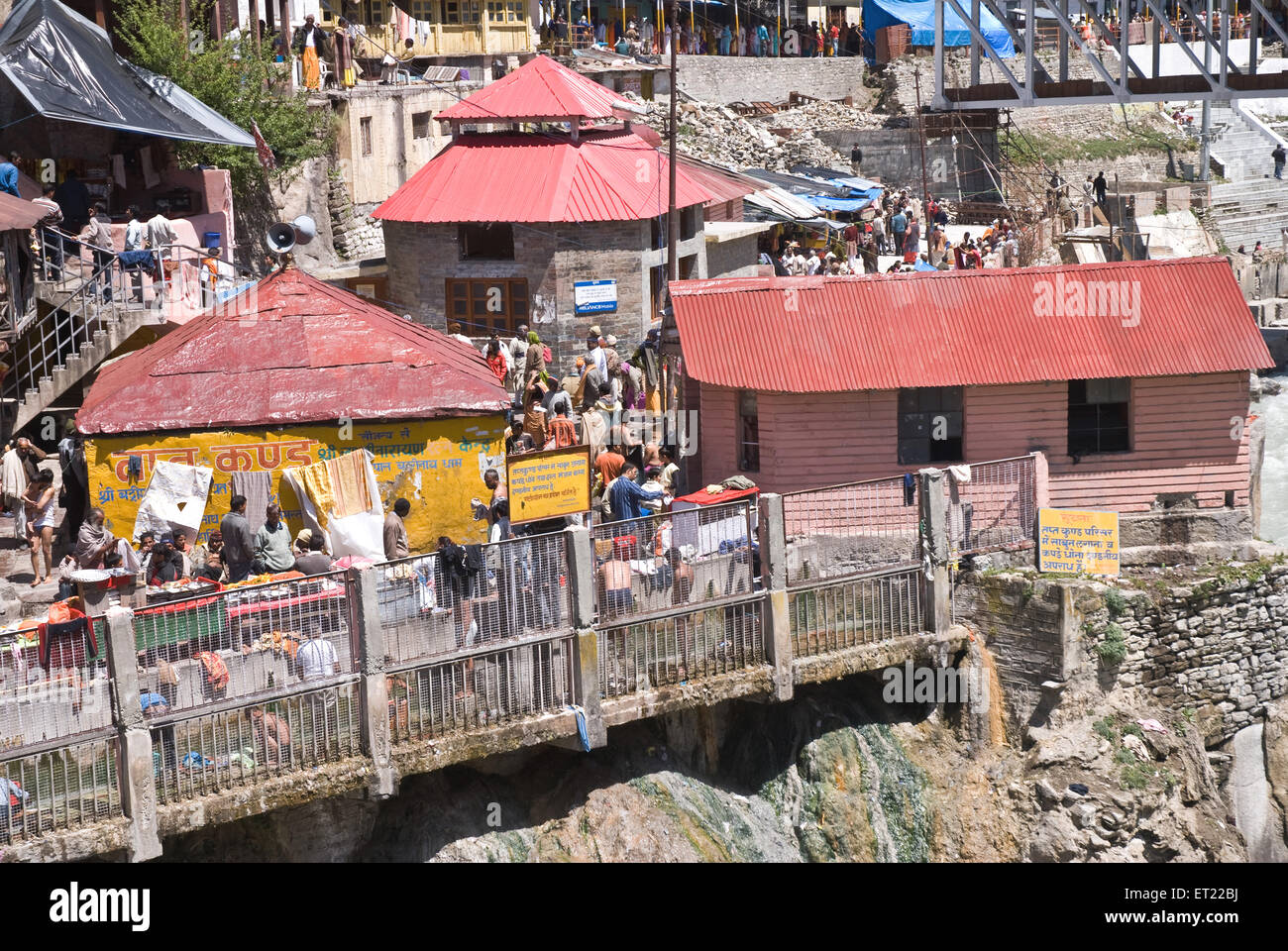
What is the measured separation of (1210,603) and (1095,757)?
2.45 metres

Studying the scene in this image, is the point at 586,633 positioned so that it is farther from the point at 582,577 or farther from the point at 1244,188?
the point at 1244,188

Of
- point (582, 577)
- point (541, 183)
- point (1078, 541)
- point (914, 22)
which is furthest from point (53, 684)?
point (914, 22)

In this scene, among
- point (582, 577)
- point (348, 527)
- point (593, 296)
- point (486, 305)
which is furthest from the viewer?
point (486, 305)

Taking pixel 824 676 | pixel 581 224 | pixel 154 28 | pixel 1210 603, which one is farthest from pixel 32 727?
pixel 154 28

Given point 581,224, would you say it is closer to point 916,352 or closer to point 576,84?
point 576,84

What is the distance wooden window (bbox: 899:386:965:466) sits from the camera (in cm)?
2042

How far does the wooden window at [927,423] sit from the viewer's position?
20.4 metres

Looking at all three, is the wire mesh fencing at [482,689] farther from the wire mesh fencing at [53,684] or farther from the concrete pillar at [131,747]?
the wire mesh fencing at [53,684]

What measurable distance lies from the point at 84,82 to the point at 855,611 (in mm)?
16214

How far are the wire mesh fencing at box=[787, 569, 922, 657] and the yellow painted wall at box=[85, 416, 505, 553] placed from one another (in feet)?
13.5

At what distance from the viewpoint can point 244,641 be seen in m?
14.9

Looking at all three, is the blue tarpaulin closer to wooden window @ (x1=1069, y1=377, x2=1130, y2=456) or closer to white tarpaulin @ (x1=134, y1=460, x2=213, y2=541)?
wooden window @ (x1=1069, y1=377, x2=1130, y2=456)

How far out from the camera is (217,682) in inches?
578

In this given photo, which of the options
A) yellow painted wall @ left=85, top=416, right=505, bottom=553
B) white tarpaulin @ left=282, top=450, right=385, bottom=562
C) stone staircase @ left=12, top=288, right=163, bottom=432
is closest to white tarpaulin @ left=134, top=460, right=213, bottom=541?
yellow painted wall @ left=85, top=416, right=505, bottom=553
